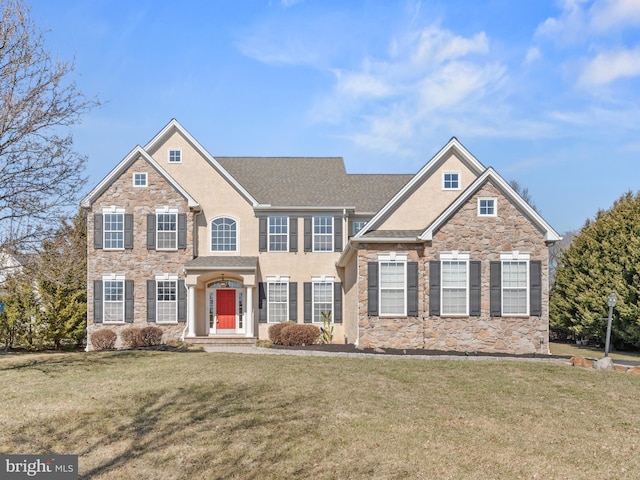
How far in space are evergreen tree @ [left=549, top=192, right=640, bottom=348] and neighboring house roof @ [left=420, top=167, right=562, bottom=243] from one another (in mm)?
6900

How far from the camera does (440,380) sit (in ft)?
42.5

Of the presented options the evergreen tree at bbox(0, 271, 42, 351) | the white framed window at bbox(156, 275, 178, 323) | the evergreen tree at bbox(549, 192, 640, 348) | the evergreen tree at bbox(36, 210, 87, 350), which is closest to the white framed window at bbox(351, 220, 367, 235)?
the white framed window at bbox(156, 275, 178, 323)

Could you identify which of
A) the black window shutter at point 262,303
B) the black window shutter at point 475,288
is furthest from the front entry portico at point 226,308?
the black window shutter at point 475,288

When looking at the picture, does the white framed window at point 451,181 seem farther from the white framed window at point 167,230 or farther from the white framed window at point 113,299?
the white framed window at point 113,299

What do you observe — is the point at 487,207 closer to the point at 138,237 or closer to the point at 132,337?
the point at 138,237

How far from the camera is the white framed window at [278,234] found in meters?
23.1

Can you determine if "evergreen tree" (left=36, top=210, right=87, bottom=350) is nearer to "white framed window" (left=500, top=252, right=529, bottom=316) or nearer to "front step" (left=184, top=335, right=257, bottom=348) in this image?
"front step" (left=184, top=335, right=257, bottom=348)

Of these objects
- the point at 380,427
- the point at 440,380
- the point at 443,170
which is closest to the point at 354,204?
the point at 443,170

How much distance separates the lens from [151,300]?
21.9 meters

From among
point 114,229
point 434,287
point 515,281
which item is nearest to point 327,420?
point 434,287

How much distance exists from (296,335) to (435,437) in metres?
11.0

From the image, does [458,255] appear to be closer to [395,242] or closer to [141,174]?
[395,242]

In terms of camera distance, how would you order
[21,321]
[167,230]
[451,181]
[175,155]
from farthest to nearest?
[21,321]
[175,155]
[167,230]
[451,181]

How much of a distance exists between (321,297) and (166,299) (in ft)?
20.3
